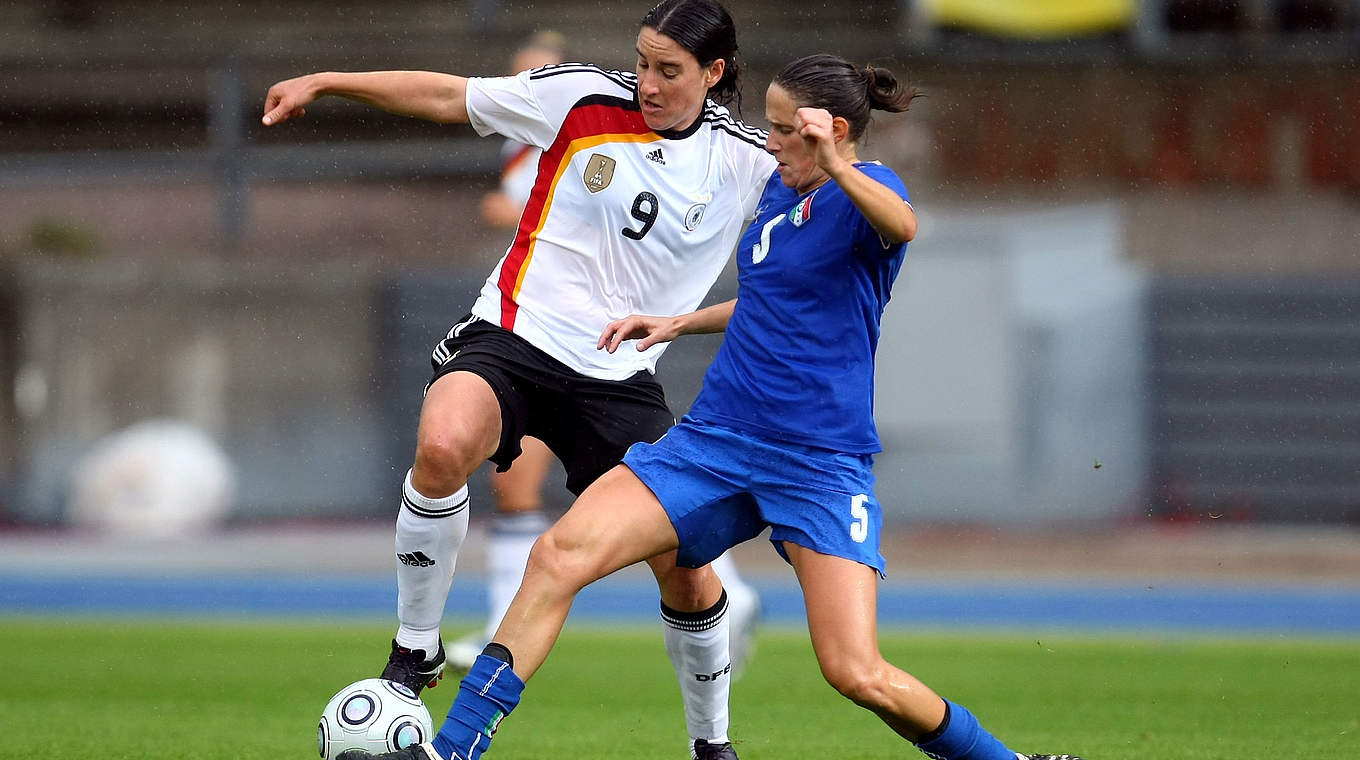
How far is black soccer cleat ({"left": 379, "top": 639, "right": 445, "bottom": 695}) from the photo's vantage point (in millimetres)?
3943

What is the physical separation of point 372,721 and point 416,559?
51 cm

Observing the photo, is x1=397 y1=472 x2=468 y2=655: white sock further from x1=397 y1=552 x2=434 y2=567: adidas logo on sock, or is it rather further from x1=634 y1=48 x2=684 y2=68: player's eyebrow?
x1=634 y1=48 x2=684 y2=68: player's eyebrow

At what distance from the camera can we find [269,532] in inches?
448

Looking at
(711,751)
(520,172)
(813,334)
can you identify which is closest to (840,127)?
(813,334)

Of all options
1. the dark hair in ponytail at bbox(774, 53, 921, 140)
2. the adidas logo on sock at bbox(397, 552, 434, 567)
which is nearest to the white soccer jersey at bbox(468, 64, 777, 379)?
the adidas logo on sock at bbox(397, 552, 434, 567)

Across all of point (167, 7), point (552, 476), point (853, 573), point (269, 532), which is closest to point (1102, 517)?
point (552, 476)

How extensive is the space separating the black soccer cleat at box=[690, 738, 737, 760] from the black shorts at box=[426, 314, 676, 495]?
77 centimetres

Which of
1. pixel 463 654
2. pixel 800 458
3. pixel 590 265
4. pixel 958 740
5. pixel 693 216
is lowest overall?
pixel 463 654

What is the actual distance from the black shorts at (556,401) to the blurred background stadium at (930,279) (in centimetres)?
692

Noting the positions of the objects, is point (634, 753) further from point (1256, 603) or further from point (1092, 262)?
point (1092, 262)

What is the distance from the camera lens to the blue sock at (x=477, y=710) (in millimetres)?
3176

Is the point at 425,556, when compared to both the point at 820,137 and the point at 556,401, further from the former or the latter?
the point at 820,137

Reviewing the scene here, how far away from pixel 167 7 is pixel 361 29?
223 cm

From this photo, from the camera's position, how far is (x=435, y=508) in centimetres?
394
